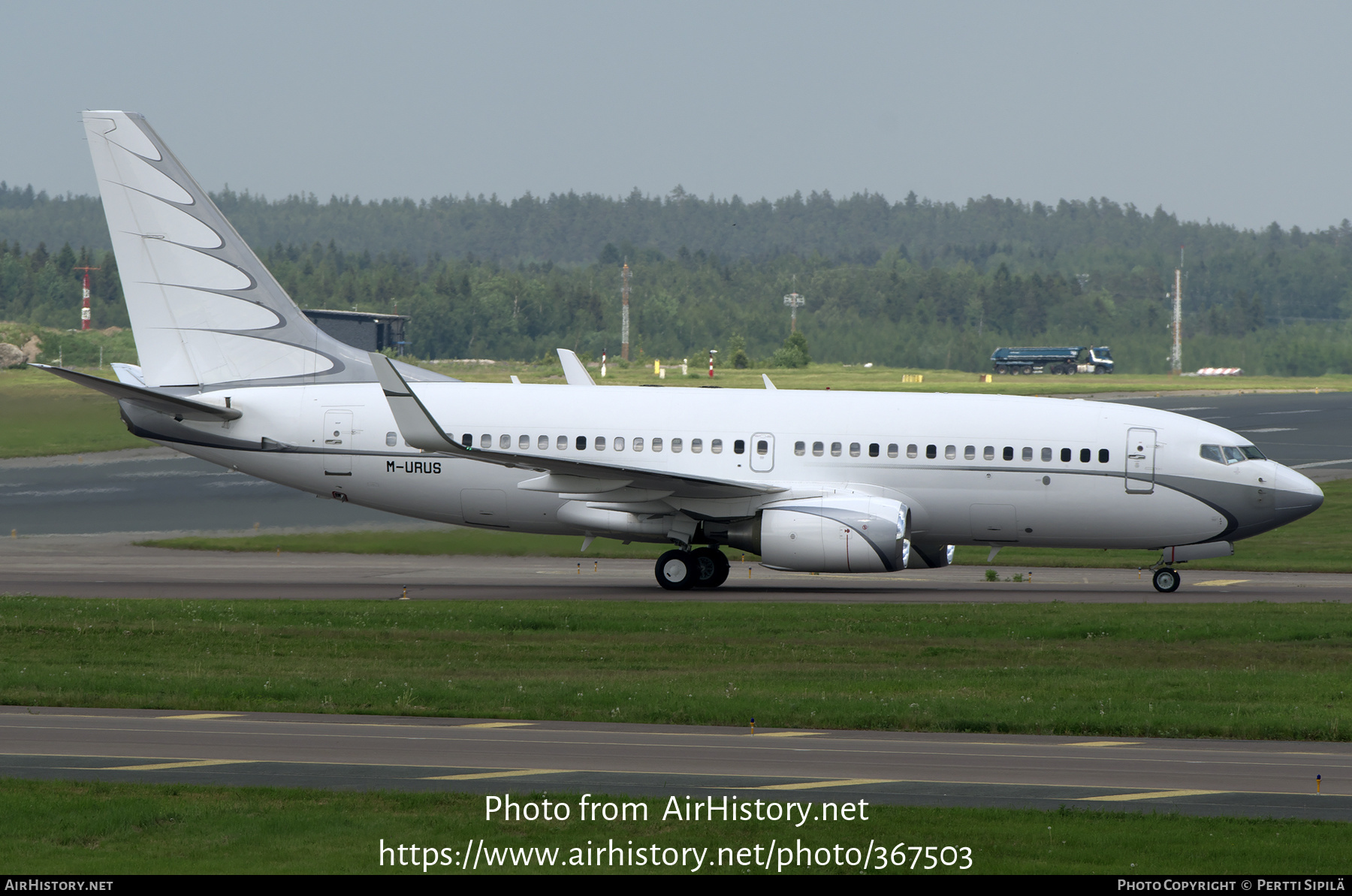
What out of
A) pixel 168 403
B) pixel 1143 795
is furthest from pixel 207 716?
pixel 168 403

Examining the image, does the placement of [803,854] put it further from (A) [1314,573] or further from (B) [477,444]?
(A) [1314,573]

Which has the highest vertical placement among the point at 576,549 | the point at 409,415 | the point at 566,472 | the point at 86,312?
the point at 86,312

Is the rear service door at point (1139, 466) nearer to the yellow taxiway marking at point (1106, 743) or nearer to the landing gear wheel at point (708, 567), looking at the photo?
the landing gear wheel at point (708, 567)

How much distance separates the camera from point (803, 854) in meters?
12.0

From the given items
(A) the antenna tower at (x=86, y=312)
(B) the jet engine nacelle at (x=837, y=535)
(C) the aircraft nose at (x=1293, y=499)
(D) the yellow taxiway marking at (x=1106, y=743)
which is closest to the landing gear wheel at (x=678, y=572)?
(B) the jet engine nacelle at (x=837, y=535)

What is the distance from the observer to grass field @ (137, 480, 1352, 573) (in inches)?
1501

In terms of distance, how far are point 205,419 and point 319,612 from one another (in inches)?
351

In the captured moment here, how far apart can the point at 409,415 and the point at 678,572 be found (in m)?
6.96

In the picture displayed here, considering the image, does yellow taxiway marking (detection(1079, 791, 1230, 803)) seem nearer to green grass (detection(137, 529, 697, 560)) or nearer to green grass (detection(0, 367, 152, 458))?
green grass (detection(137, 529, 697, 560))

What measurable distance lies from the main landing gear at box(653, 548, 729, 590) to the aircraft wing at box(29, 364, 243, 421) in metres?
10.4

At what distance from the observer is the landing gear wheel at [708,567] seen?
3262 centimetres

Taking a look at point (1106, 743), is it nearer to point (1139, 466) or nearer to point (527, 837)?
point (527, 837)

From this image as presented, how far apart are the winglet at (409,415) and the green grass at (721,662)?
137 inches

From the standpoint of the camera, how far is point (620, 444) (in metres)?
32.4
